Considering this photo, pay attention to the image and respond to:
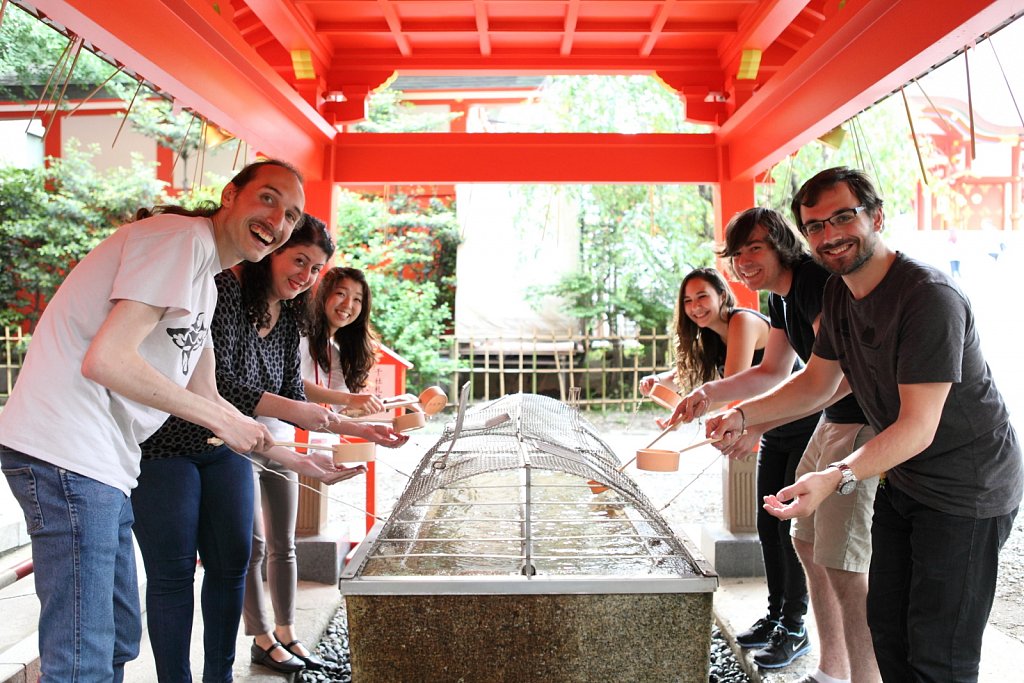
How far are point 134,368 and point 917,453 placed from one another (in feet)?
5.52

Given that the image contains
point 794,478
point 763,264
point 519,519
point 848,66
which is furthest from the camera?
point 848,66

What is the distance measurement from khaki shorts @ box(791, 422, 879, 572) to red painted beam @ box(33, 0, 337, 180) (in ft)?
8.34

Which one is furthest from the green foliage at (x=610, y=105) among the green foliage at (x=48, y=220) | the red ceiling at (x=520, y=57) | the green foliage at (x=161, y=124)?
the red ceiling at (x=520, y=57)

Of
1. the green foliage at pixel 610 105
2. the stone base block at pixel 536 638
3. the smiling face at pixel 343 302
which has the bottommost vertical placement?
the stone base block at pixel 536 638

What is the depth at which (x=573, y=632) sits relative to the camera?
1897mm

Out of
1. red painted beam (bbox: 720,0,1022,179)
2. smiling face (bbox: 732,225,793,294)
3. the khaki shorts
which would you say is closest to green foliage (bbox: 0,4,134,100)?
smiling face (bbox: 732,225,793,294)

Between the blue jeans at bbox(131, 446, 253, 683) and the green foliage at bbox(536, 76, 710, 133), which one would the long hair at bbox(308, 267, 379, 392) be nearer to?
the blue jeans at bbox(131, 446, 253, 683)

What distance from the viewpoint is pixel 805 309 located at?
2768 mm

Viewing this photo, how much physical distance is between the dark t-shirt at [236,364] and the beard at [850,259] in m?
1.69

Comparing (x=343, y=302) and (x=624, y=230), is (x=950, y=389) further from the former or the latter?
(x=624, y=230)

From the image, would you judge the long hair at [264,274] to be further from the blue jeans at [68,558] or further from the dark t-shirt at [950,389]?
the dark t-shirt at [950,389]

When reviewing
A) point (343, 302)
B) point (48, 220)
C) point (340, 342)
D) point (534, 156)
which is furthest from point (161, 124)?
point (343, 302)

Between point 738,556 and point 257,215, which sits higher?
point 257,215

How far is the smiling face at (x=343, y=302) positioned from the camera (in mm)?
3494
